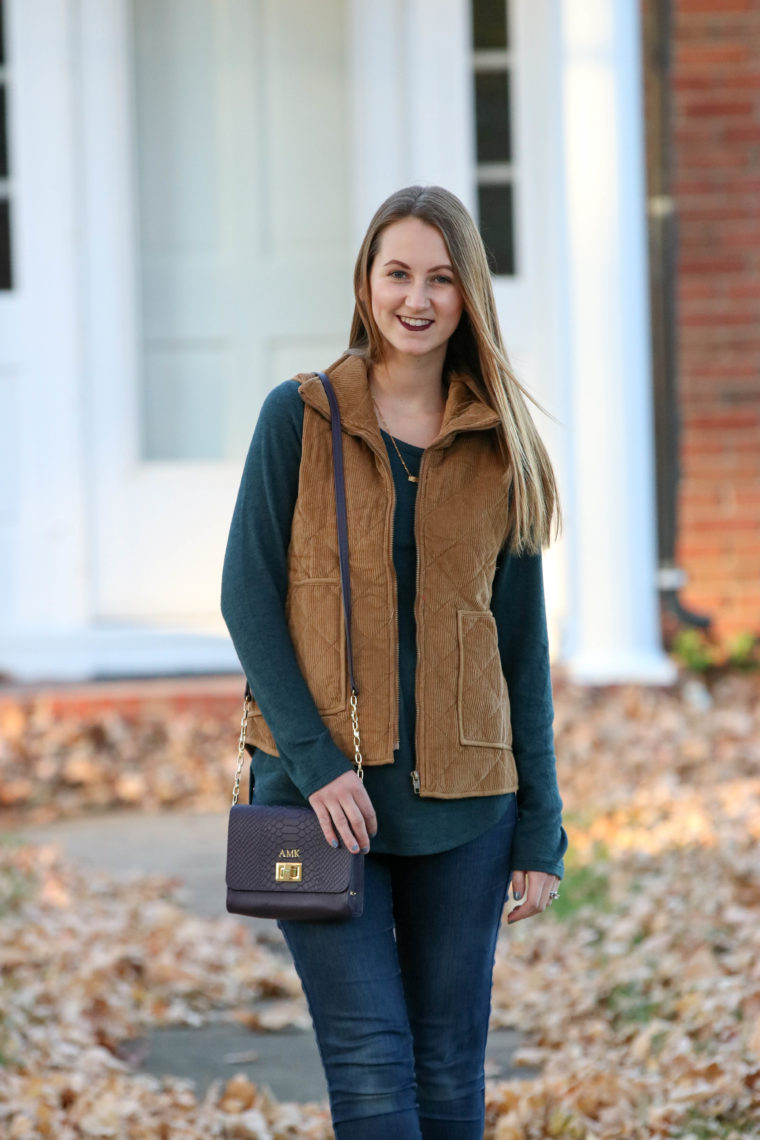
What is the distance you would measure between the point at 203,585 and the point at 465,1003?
479 cm

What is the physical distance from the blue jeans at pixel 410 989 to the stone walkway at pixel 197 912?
1226mm

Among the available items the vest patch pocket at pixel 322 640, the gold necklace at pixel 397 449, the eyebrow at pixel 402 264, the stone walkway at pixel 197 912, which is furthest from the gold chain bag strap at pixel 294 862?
the stone walkway at pixel 197 912

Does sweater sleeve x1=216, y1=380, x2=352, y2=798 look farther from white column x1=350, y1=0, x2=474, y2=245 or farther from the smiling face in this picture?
white column x1=350, y1=0, x2=474, y2=245

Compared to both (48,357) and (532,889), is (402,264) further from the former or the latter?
(48,357)

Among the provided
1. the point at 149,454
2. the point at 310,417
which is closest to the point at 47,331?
the point at 149,454

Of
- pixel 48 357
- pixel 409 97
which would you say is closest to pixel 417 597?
Answer: pixel 48 357

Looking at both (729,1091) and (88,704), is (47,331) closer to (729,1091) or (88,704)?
(88,704)

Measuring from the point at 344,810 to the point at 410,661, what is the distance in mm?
260

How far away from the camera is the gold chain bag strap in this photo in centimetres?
214

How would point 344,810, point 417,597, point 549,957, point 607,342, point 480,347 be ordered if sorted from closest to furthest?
point 344,810
point 417,597
point 480,347
point 549,957
point 607,342

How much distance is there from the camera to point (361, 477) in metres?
2.27

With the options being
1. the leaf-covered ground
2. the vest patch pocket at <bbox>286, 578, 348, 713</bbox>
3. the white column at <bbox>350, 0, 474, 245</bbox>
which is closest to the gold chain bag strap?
the vest patch pocket at <bbox>286, 578, 348, 713</bbox>

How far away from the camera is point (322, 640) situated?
2.22 meters

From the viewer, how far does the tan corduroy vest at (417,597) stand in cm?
222
